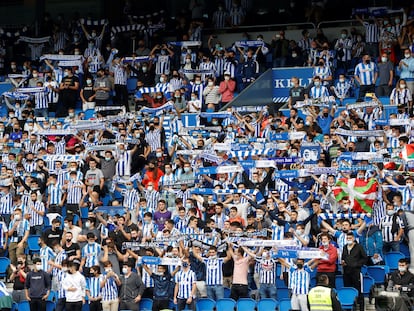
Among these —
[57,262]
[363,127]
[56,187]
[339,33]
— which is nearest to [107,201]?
[56,187]

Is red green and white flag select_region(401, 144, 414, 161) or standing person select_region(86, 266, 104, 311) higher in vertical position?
red green and white flag select_region(401, 144, 414, 161)

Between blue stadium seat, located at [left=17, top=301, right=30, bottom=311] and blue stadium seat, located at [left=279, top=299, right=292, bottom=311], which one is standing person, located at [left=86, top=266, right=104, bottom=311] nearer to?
blue stadium seat, located at [left=17, top=301, right=30, bottom=311]

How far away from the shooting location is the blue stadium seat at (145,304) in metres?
23.0

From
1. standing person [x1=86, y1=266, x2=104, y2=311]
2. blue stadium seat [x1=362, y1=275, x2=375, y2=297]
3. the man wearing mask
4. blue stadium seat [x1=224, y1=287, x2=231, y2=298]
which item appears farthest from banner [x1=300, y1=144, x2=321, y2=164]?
standing person [x1=86, y1=266, x2=104, y2=311]

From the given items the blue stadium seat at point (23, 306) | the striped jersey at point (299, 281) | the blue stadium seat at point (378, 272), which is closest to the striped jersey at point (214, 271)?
the striped jersey at point (299, 281)

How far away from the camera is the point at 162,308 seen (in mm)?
22609

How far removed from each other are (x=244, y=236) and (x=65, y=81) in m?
10.8

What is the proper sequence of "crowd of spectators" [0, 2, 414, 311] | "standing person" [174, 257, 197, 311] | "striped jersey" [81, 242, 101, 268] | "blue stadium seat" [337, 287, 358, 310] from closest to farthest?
1. "blue stadium seat" [337, 287, 358, 310]
2. "standing person" [174, 257, 197, 311]
3. "crowd of spectators" [0, 2, 414, 311]
4. "striped jersey" [81, 242, 101, 268]

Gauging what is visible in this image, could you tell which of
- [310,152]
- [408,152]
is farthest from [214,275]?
[408,152]

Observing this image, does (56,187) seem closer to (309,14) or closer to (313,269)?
(313,269)

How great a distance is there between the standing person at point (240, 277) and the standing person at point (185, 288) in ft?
2.38

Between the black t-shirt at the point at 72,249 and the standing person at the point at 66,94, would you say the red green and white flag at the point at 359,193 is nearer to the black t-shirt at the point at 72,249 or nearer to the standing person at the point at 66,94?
the black t-shirt at the point at 72,249

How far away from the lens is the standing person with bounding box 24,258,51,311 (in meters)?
23.1

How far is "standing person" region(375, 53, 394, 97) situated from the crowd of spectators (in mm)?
34
